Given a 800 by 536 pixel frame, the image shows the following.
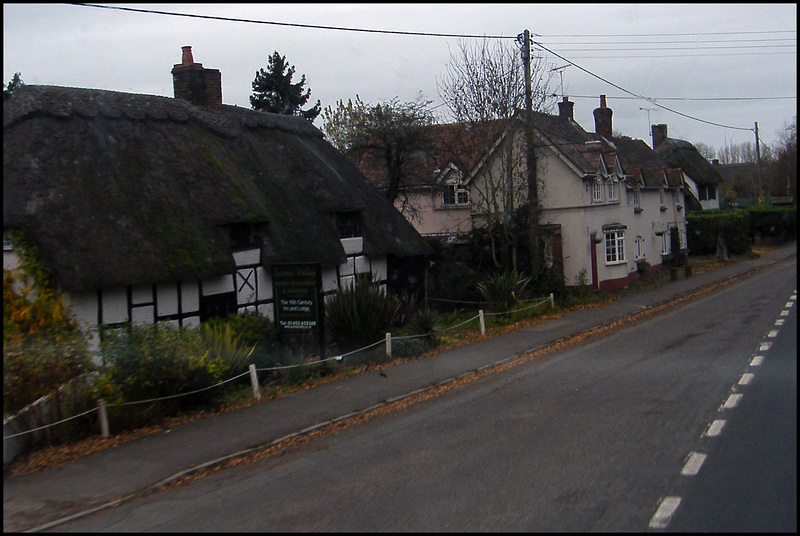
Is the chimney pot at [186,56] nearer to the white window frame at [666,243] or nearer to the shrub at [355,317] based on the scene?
the shrub at [355,317]

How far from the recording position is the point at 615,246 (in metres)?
31.2

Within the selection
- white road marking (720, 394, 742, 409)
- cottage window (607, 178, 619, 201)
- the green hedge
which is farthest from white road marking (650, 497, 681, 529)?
cottage window (607, 178, 619, 201)

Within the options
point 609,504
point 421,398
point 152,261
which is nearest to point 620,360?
point 421,398

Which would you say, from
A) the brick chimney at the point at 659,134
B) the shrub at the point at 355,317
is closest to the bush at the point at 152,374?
the shrub at the point at 355,317

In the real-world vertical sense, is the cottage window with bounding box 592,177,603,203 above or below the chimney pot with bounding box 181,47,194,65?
below

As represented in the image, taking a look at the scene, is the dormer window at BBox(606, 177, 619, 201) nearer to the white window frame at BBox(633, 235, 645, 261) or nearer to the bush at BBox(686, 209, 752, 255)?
the white window frame at BBox(633, 235, 645, 261)

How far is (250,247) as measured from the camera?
58.2 ft

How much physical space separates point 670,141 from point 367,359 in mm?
51415

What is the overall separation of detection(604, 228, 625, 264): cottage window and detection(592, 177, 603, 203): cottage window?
1.45 metres

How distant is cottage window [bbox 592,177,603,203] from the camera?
29828 millimetres

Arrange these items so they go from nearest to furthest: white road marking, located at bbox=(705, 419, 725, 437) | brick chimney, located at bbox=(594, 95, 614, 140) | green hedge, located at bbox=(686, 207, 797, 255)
Result: white road marking, located at bbox=(705, 419, 725, 437) < green hedge, located at bbox=(686, 207, 797, 255) < brick chimney, located at bbox=(594, 95, 614, 140)

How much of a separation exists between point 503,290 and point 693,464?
1666 cm

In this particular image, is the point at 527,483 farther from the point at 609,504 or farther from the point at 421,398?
the point at 421,398

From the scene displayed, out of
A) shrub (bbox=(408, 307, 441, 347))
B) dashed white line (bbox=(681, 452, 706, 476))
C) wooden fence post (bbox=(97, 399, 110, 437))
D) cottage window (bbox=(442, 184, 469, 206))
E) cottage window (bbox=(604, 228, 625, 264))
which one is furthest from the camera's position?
cottage window (bbox=(442, 184, 469, 206))
